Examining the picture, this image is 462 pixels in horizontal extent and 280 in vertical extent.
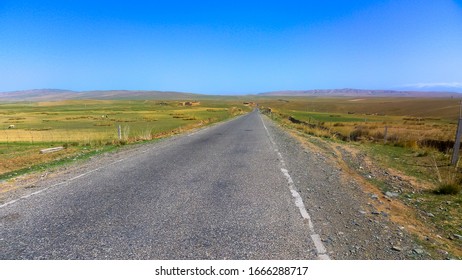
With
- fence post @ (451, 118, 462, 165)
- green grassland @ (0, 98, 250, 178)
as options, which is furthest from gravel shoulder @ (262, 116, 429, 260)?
green grassland @ (0, 98, 250, 178)

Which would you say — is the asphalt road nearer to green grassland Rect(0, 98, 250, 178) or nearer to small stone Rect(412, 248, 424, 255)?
small stone Rect(412, 248, 424, 255)

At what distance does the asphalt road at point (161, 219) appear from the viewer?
4.10m

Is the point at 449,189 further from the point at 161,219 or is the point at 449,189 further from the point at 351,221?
the point at 161,219

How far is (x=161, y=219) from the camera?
524 centimetres

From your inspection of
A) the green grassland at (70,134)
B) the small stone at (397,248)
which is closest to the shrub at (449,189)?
the small stone at (397,248)

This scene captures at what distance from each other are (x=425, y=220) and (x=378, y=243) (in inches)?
Answer: 87.2

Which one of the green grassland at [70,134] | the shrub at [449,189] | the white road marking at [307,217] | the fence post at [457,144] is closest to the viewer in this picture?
the white road marking at [307,217]

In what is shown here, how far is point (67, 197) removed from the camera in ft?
22.0

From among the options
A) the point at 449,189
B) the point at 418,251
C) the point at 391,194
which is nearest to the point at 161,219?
the point at 418,251

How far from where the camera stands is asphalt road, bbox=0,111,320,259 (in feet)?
13.5

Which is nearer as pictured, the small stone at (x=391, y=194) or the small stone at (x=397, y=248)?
the small stone at (x=397, y=248)

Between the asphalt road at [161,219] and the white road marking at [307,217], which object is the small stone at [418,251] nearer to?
the white road marking at [307,217]
